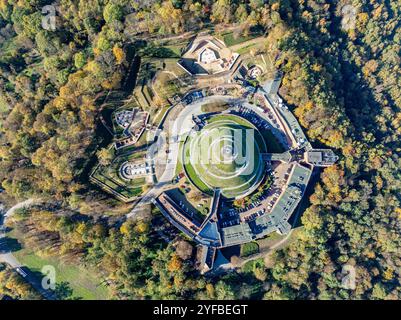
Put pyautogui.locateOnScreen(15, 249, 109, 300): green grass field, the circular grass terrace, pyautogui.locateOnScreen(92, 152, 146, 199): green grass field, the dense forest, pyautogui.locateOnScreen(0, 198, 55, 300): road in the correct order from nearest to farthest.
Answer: the dense forest, pyautogui.locateOnScreen(15, 249, 109, 300): green grass field, pyautogui.locateOnScreen(0, 198, 55, 300): road, the circular grass terrace, pyautogui.locateOnScreen(92, 152, 146, 199): green grass field

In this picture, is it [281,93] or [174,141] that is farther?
[281,93]

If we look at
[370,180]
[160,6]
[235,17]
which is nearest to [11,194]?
[160,6]

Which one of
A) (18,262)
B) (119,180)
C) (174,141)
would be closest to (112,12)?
(174,141)

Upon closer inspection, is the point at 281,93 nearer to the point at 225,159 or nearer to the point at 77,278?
the point at 225,159

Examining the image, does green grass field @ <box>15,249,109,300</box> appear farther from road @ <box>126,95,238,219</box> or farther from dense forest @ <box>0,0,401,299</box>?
road @ <box>126,95,238,219</box>

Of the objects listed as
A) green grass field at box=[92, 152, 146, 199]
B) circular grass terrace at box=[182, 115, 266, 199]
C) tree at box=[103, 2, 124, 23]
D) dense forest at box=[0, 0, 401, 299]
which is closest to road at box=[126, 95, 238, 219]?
circular grass terrace at box=[182, 115, 266, 199]
